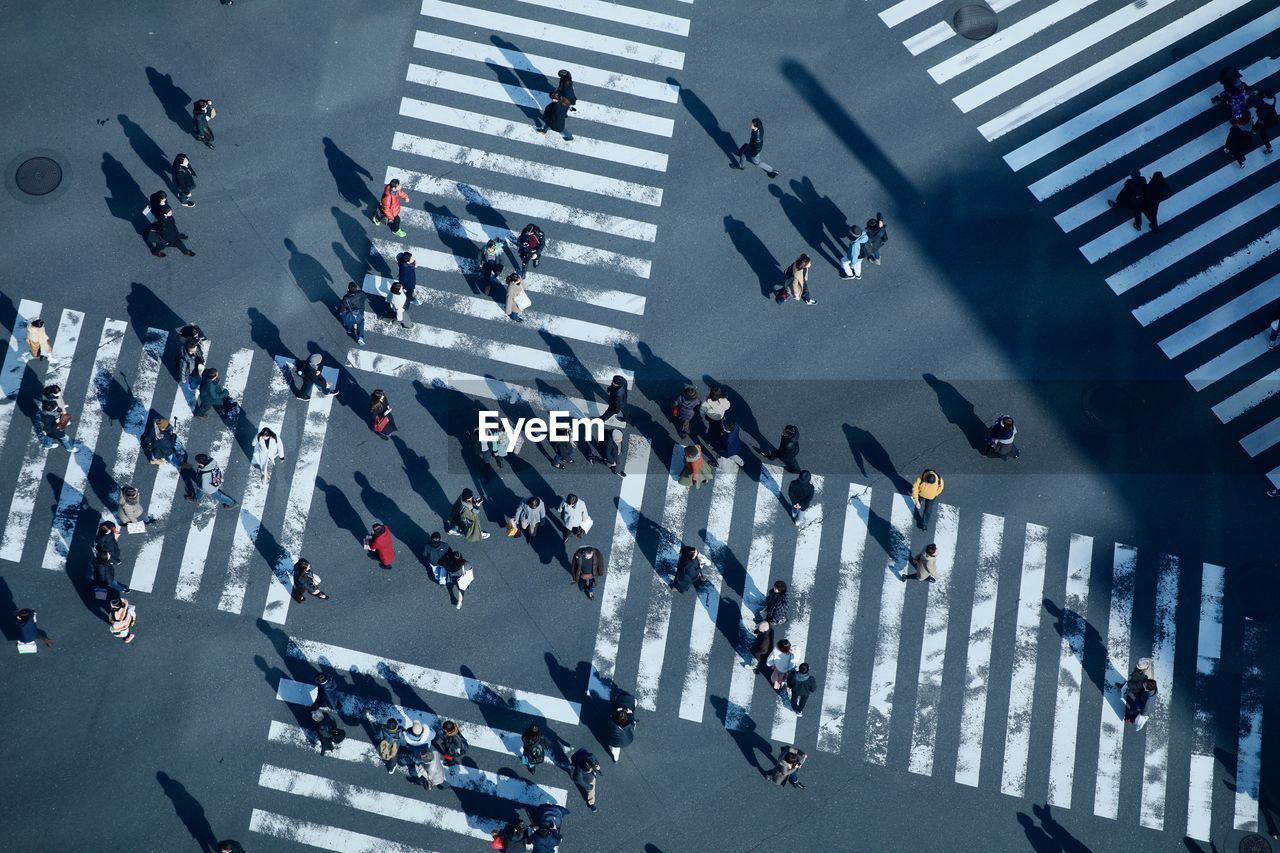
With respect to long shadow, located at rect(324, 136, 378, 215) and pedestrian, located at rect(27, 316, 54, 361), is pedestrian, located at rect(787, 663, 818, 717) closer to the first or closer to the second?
long shadow, located at rect(324, 136, 378, 215)

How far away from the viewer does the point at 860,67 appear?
113ft

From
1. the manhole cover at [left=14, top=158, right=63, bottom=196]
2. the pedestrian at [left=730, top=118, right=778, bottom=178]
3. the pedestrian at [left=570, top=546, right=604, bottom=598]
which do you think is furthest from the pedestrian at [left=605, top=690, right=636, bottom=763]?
the manhole cover at [left=14, top=158, right=63, bottom=196]

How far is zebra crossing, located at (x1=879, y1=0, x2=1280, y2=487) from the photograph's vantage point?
31641 mm

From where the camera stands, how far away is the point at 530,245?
3116 cm

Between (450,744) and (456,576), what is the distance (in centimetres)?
364

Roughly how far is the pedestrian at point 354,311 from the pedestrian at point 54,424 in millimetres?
6617

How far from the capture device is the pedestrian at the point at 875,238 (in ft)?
101

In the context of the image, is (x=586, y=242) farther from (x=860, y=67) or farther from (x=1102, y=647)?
(x=1102, y=647)

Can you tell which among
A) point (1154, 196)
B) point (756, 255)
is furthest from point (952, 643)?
point (1154, 196)

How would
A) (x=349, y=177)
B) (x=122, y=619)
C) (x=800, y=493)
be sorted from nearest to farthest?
(x=122, y=619) → (x=800, y=493) → (x=349, y=177)

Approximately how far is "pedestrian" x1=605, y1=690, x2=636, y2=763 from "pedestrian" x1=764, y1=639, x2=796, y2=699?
3.07 metres

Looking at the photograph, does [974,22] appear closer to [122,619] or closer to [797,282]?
[797,282]

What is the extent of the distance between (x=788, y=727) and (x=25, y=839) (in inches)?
637

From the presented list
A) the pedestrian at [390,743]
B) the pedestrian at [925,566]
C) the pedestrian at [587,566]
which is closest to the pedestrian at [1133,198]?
the pedestrian at [925,566]
